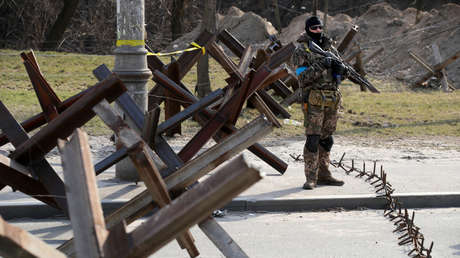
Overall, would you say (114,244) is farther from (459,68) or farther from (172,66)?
(459,68)

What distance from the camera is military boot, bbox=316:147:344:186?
7.75m

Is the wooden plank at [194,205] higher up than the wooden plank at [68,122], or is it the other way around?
the wooden plank at [68,122]

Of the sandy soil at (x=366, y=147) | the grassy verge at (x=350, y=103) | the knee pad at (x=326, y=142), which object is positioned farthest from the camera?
the grassy verge at (x=350, y=103)

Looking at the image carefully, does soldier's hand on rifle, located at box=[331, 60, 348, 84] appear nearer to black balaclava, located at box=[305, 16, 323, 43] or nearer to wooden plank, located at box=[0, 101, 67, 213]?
black balaclava, located at box=[305, 16, 323, 43]

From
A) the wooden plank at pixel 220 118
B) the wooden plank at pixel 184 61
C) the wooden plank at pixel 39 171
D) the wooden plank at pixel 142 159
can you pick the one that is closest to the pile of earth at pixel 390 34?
the wooden plank at pixel 184 61

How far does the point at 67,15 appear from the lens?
1154 inches

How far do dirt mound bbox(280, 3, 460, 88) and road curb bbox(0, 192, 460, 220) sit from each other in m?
15.7

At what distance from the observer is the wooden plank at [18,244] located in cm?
195

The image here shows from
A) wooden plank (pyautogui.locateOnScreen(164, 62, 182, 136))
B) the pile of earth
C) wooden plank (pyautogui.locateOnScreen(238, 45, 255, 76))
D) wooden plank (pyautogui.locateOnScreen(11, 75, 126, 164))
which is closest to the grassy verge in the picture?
wooden plank (pyautogui.locateOnScreen(164, 62, 182, 136))

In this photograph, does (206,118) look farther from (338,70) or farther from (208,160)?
(208,160)

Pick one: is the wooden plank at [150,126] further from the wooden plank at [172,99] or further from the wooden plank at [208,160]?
the wooden plank at [172,99]

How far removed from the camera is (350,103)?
621 inches

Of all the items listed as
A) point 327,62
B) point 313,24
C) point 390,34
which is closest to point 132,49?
point 313,24

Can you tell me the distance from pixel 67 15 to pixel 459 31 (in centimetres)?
1710
